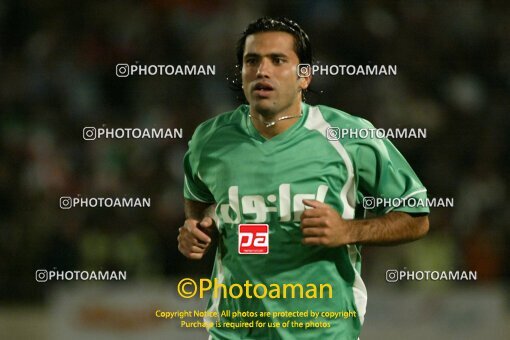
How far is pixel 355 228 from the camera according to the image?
2529 mm

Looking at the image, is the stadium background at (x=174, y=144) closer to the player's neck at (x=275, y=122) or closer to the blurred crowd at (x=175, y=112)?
the blurred crowd at (x=175, y=112)

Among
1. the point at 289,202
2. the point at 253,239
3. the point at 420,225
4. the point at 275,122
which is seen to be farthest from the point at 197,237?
the point at 420,225

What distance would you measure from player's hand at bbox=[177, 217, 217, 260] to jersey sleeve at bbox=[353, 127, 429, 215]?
0.49m

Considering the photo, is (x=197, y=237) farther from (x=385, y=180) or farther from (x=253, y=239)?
(x=385, y=180)

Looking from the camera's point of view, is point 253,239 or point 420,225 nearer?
point 253,239

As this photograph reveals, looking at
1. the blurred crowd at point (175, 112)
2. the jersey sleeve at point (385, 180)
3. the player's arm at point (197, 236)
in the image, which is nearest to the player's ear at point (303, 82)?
the jersey sleeve at point (385, 180)

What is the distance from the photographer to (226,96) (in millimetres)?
3404

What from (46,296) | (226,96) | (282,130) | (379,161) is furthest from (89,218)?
(379,161)

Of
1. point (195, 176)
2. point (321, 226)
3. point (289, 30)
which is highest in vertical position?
point (289, 30)

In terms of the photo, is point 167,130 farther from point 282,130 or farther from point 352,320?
point 352,320

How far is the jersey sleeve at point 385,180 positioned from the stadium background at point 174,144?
54 cm

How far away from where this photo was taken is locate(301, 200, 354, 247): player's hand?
96.4 inches

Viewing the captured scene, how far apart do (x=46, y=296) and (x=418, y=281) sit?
1.51 m

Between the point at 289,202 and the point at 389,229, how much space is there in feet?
1.06
